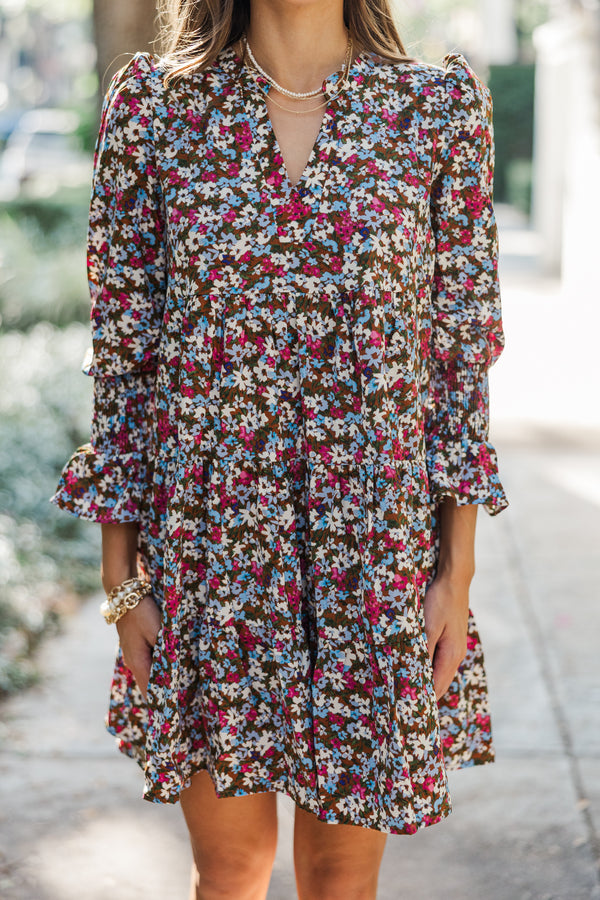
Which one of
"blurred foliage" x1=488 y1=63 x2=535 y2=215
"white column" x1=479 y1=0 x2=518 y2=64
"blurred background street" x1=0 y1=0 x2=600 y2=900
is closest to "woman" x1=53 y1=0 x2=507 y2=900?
"blurred background street" x1=0 y1=0 x2=600 y2=900

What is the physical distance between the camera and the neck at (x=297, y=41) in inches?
69.2

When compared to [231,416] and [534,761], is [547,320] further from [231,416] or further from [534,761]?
[231,416]

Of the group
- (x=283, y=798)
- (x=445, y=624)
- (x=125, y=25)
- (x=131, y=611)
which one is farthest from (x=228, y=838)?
(x=125, y=25)

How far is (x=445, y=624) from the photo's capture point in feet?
5.84

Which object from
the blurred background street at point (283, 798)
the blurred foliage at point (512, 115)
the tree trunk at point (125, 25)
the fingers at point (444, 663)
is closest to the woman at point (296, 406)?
the fingers at point (444, 663)

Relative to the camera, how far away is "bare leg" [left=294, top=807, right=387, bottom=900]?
1.79 meters

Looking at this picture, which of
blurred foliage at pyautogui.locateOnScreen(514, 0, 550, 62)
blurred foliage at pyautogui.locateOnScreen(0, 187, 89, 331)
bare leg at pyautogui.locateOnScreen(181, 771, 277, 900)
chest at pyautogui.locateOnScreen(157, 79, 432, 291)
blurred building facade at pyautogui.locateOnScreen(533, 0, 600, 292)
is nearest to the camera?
chest at pyautogui.locateOnScreen(157, 79, 432, 291)

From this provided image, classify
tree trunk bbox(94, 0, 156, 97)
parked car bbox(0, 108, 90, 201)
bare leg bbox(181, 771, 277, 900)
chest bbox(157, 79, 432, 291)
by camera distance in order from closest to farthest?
chest bbox(157, 79, 432, 291) → bare leg bbox(181, 771, 277, 900) → tree trunk bbox(94, 0, 156, 97) → parked car bbox(0, 108, 90, 201)

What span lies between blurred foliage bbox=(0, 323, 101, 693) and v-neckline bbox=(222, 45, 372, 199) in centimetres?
269

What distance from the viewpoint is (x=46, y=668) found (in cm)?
411

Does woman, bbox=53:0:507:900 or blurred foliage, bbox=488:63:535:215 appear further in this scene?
blurred foliage, bbox=488:63:535:215

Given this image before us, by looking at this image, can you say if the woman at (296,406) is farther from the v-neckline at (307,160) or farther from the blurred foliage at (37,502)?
the blurred foliage at (37,502)

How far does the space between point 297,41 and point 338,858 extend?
134cm

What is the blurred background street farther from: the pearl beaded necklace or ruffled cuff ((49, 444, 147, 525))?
ruffled cuff ((49, 444, 147, 525))
